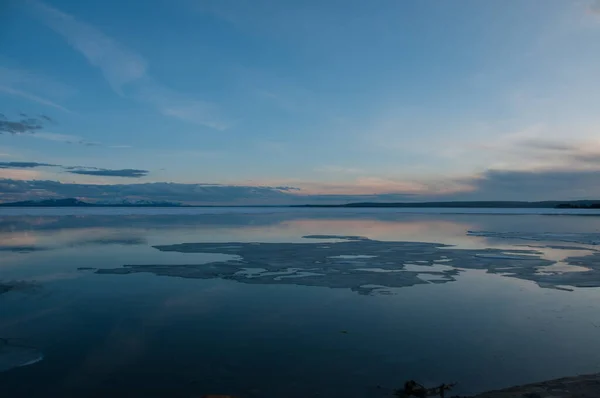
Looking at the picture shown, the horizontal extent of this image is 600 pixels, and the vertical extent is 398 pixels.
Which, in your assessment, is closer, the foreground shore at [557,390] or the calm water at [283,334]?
the foreground shore at [557,390]

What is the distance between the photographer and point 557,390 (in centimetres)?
447

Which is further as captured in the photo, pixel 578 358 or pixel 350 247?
pixel 350 247

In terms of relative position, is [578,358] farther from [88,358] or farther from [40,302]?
[40,302]

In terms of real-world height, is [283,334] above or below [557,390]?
below

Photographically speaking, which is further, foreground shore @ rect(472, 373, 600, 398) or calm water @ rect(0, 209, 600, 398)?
calm water @ rect(0, 209, 600, 398)

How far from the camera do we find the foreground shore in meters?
4.35

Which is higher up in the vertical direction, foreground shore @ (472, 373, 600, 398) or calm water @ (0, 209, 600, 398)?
foreground shore @ (472, 373, 600, 398)

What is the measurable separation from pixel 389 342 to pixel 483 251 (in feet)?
38.0

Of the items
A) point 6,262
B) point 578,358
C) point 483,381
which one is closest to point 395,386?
point 483,381

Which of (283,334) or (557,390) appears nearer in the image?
(557,390)

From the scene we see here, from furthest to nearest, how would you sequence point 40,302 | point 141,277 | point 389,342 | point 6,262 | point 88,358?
1. point 6,262
2. point 141,277
3. point 40,302
4. point 389,342
5. point 88,358

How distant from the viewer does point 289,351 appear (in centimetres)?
579

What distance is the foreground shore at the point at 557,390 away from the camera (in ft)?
14.3

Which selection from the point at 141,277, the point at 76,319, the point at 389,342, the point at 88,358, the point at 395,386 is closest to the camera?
the point at 395,386
